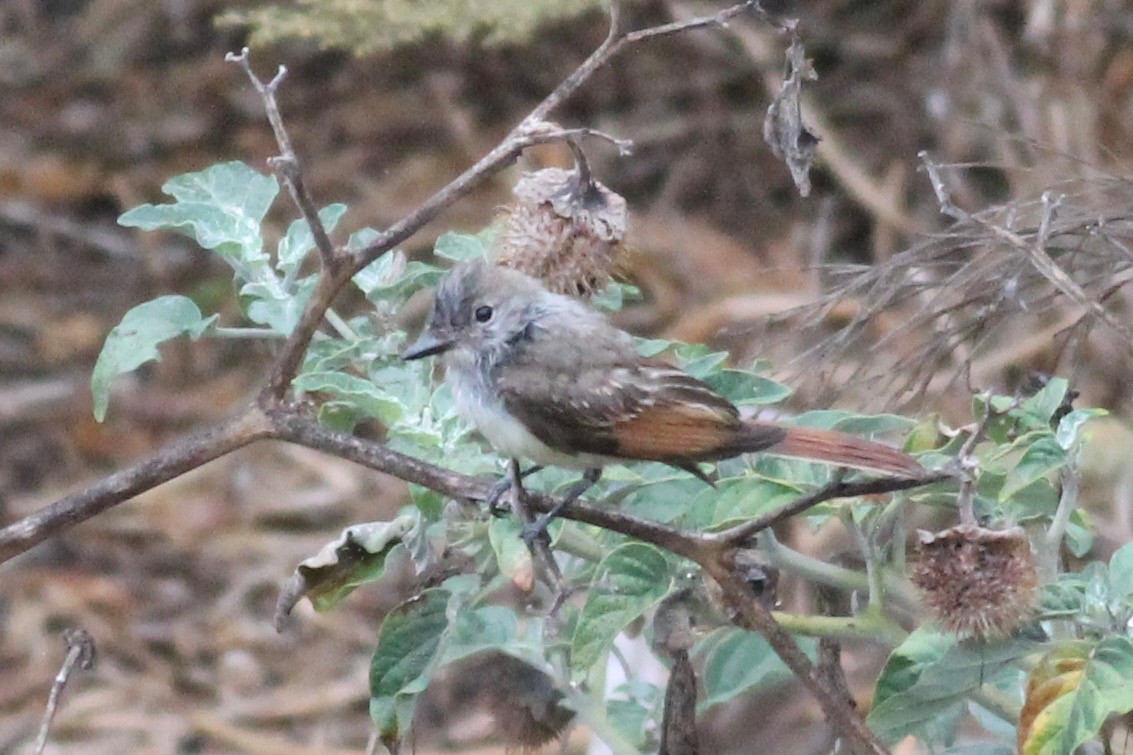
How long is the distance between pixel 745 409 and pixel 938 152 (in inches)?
96.0

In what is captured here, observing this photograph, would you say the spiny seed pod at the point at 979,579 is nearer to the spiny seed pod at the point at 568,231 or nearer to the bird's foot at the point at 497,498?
the bird's foot at the point at 497,498

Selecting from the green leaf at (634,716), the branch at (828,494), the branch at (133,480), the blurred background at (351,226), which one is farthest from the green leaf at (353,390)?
the blurred background at (351,226)

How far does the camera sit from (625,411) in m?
1.73

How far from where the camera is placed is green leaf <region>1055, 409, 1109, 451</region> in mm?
1457

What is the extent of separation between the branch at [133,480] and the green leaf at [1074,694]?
766 mm

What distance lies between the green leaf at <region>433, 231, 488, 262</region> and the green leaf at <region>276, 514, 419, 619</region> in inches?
15.0

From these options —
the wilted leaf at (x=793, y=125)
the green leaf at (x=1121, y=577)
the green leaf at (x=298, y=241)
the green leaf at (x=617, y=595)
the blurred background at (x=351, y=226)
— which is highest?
the wilted leaf at (x=793, y=125)

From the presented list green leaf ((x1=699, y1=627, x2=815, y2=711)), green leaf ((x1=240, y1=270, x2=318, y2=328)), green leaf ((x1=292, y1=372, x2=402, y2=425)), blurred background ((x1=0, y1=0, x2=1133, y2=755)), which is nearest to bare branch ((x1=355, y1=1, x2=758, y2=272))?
green leaf ((x1=292, y1=372, x2=402, y2=425))

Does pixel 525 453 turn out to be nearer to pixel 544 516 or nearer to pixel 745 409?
pixel 544 516

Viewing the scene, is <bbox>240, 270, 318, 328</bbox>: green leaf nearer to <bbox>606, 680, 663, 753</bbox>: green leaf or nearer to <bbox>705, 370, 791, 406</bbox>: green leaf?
<bbox>705, 370, 791, 406</bbox>: green leaf

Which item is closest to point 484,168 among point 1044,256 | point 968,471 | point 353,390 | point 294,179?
point 294,179

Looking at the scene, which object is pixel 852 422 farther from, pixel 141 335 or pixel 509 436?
pixel 141 335

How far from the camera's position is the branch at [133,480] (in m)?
1.40

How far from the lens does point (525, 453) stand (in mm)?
1681
